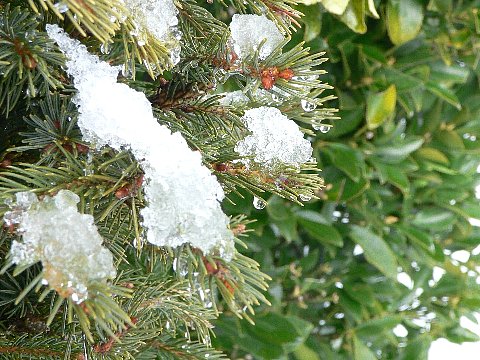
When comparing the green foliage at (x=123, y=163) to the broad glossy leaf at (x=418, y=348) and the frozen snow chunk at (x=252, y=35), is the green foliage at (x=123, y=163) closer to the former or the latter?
the frozen snow chunk at (x=252, y=35)

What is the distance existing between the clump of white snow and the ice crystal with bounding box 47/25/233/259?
1.6 inches

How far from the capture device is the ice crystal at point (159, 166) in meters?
0.35

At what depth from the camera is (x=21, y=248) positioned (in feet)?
1.06

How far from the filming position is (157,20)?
0.42 meters

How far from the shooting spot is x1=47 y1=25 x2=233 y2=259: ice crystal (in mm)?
347

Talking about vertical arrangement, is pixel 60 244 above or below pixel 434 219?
above

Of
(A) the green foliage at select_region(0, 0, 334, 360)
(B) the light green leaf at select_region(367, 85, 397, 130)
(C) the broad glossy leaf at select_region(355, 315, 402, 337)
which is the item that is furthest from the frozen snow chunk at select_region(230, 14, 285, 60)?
(C) the broad glossy leaf at select_region(355, 315, 402, 337)

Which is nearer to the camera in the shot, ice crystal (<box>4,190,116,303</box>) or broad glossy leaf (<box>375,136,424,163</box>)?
ice crystal (<box>4,190,116,303</box>)

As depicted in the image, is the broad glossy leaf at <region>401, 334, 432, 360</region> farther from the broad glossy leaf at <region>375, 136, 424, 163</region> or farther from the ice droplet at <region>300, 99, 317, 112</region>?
the ice droplet at <region>300, 99, 317, 112</region>

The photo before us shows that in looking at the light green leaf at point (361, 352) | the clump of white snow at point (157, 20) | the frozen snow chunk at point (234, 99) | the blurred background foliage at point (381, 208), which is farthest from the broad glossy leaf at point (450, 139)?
the clump of white snow at point (157, 20)

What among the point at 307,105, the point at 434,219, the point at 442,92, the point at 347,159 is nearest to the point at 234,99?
the point at 307,105

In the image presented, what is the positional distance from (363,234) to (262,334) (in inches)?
8.9

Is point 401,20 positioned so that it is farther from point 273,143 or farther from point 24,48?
point 24,48

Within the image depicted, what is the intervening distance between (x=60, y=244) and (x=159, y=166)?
0.07m
